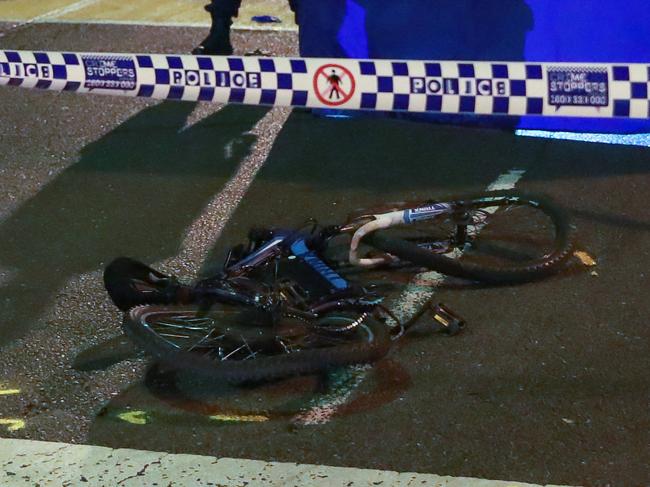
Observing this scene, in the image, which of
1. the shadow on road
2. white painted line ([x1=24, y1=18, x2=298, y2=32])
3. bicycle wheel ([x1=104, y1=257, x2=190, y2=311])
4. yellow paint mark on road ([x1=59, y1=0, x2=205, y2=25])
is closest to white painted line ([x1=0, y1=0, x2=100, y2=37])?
white painted line ([x1=24, y1=18, x2=298, y2=32])

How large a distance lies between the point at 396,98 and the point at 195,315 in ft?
6.81

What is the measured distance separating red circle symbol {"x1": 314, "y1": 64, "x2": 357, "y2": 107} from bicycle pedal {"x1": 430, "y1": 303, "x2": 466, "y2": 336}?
5.50 feet

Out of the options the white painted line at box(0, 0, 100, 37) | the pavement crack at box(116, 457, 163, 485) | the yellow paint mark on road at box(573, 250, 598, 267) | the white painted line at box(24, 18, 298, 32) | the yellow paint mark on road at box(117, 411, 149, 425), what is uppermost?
the white painted line at box(0, 0, 100, 37)

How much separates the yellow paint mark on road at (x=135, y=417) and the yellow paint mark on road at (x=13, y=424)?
416 mm

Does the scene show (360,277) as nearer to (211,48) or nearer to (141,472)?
(141,472)

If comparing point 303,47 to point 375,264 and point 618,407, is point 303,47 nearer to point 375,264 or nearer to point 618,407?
point 375,264

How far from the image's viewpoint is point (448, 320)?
4.77 metres

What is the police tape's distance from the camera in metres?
5.77

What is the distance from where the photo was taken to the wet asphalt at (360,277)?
13.1 ft

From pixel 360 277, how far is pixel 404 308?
1.33 feet

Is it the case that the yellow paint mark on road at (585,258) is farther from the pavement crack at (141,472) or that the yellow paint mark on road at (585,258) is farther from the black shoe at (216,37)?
the black shoe at (216,37)

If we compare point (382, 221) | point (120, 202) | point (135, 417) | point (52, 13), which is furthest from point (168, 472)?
point (52, 13)

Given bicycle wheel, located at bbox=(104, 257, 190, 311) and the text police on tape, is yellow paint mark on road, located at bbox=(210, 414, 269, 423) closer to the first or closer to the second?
bicycle wheel, located at bbox=(104, 257, 190, 311)

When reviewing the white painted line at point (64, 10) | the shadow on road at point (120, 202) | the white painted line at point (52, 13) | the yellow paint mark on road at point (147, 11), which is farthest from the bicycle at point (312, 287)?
the white painted line at point (64, 10)
